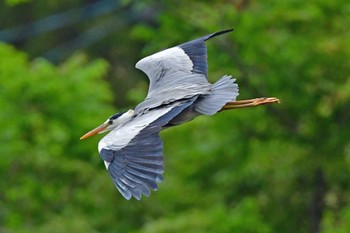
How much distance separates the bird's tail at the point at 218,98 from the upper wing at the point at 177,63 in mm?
702

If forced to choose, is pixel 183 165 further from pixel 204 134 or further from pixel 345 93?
pixel 345 93

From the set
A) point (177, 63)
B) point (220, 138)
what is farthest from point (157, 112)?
point (220, 138)

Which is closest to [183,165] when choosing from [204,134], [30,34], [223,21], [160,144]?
[204,134]

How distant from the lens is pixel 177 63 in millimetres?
10227

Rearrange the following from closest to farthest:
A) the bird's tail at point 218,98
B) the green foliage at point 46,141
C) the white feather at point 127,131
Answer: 1. the white feather at point 127,131
2. the bird's tail at point 218,98
3. the green foliage at point 46,141

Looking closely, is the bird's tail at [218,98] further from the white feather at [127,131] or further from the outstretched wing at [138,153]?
the white feather at [127,131]

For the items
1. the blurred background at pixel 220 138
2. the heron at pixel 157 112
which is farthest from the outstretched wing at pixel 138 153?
the blurred background at pixel 220 138

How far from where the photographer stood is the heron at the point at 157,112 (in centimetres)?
845

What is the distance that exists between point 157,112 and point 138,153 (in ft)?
1.85

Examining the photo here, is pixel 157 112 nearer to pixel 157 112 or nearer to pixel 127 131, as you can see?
pixel 157 112

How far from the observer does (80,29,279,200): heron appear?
27.7 ft

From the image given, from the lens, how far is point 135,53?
29.6 metres

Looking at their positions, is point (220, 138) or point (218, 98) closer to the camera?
point (218, 98)

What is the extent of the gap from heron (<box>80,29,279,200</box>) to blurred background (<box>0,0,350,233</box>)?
493 centimetres
